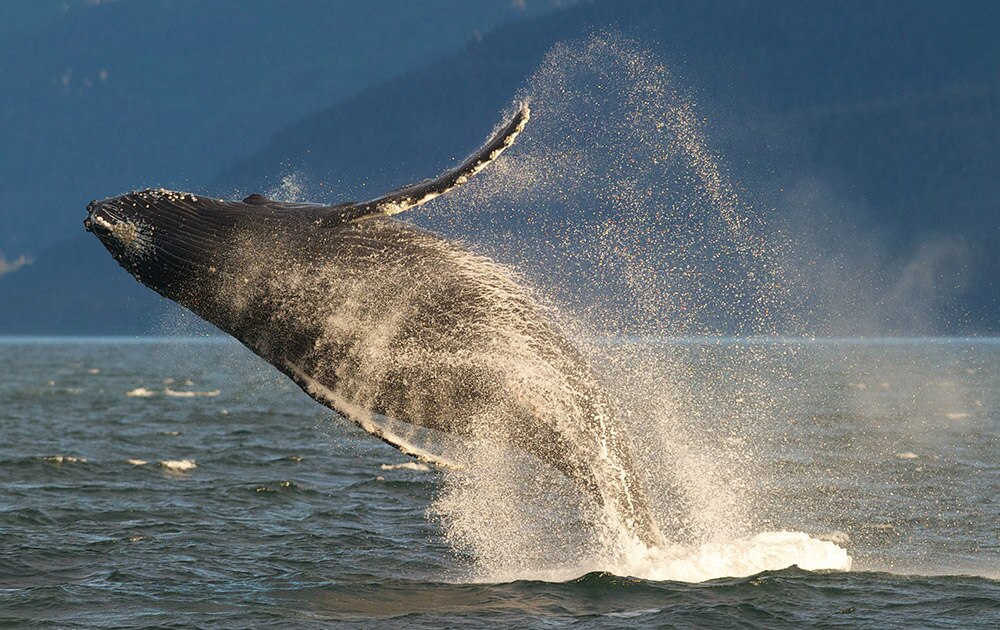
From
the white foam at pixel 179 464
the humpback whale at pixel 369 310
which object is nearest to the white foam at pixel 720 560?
the humpback whale at pixel 369 310

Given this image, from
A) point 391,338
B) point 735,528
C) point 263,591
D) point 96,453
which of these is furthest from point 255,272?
point 96,453

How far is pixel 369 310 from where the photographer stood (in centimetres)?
1162

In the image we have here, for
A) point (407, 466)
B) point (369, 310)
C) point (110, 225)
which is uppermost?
point (407, 466)

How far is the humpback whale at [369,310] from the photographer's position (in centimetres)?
1159

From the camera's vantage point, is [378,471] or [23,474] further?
[378,471]

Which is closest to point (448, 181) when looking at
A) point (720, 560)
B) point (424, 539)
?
point (720, 560)

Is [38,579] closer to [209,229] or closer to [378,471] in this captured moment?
[209,229]

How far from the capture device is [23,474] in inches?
827

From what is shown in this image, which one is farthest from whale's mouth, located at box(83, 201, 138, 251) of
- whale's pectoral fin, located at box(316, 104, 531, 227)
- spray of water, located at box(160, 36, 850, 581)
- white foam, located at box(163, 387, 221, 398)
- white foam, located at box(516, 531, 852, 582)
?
white foam, located at box(163, 387, 221, 398)

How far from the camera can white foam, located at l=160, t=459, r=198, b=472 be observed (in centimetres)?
2220

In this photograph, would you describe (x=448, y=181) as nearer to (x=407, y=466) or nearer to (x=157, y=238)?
(x=157, y=238)

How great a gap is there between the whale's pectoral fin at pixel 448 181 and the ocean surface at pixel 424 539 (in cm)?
360

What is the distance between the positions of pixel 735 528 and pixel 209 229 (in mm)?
7663

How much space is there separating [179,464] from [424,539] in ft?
28.1
